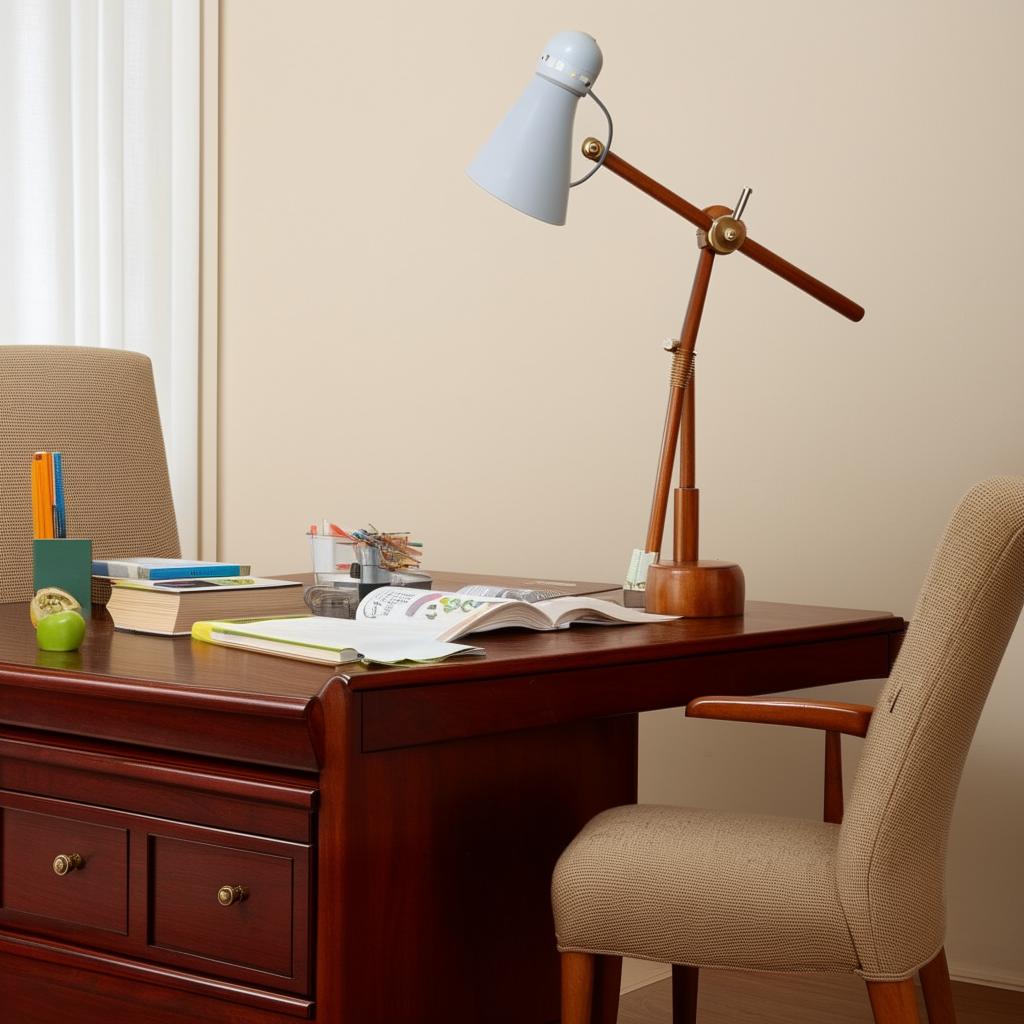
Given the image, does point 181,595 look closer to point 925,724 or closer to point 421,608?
point 421,608

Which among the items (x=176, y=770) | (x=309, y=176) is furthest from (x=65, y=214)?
(x=176, y=770)

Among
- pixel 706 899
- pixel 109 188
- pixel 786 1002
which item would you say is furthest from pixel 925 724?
pixel 109 188

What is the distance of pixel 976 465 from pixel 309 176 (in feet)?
5.61

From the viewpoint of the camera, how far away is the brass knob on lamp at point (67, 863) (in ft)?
4.17

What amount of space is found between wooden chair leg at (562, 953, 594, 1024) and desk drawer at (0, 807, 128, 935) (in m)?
0.42

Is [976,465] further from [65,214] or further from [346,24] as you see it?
[65,214]

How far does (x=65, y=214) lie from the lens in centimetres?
299

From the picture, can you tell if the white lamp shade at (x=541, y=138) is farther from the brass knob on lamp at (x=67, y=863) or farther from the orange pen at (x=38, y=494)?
the brass knob on lamp at (x=67, y=863)

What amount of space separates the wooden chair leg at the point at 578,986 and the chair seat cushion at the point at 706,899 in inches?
0.6

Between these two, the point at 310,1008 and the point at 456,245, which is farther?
the point at 456,245

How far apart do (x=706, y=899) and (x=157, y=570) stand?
76 centimetres

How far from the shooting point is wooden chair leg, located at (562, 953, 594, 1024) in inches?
51.6

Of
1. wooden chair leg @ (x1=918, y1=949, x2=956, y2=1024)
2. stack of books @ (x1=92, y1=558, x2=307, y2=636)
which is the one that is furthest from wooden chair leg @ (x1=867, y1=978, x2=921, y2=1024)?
stack of books @ (x1=92, y1=558, x2=307, y2=636)

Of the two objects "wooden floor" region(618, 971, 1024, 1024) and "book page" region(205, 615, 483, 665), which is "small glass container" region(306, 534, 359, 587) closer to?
"book page" region(205, 615, 483, 665)
